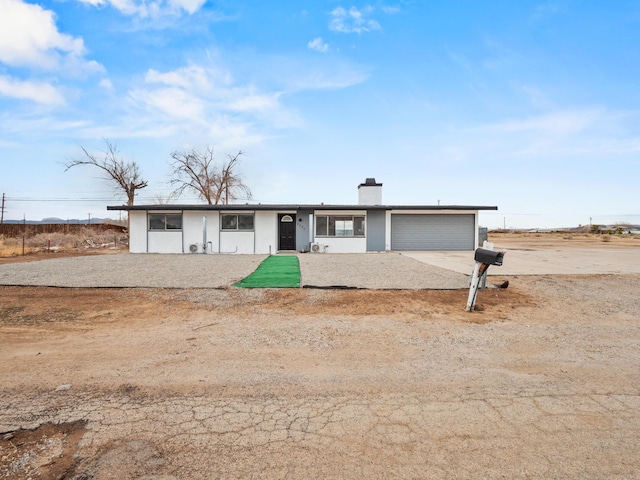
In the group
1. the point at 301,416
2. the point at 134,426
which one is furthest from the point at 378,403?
the point at 134,426

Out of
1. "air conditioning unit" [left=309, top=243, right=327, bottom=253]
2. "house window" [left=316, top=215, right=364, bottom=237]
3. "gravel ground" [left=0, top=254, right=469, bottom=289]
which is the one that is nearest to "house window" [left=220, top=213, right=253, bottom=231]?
"air conditioning unit" [left=309, top=243, right=327, bottom=253]

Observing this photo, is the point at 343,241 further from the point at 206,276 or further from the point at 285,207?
the point at 206,276

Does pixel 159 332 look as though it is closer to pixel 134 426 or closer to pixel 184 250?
pixel 134 426

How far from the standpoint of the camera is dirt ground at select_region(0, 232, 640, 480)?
2.25 metres

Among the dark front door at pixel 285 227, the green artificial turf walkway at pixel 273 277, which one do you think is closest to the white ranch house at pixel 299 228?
the dark front door at pixel 285 227

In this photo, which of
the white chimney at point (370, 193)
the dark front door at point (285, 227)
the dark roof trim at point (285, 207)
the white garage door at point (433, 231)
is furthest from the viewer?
the white chimney at point (370, 193)

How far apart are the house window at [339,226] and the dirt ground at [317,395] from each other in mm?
13786

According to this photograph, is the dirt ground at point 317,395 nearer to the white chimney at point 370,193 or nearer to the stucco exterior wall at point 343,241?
the stucco exterior wall at point 343,241

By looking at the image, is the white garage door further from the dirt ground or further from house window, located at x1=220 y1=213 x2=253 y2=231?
the dirt ground

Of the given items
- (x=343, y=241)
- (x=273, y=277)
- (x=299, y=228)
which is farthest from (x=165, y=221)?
(x=273, y=277)

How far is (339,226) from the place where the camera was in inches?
793

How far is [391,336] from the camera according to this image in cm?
505

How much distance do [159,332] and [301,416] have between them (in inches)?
128

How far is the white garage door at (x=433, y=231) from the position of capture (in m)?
21.1
